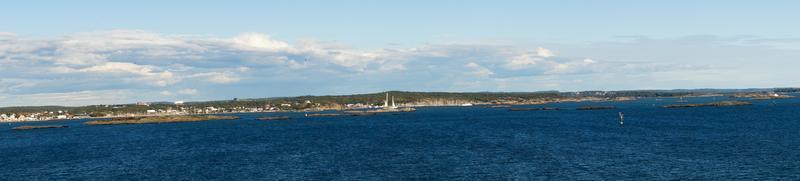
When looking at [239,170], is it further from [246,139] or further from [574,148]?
[246,139]

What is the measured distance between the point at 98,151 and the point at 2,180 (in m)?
32.1

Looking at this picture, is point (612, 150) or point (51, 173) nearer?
point (51, 173)

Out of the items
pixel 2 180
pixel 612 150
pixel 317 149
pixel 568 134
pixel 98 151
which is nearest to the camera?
pixel 2 180

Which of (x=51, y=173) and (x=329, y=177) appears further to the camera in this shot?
(x=51, y=173)

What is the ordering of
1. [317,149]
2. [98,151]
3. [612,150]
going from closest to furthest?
1. [612,150]
2. [317,149]
3. [98,151]

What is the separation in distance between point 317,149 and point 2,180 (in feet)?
130

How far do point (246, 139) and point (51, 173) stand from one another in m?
49.5

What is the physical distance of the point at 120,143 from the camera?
400 ft

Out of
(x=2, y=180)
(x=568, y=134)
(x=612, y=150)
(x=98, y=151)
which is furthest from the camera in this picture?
(x=568, y=134)

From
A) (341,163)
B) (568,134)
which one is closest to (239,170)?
(341,163)

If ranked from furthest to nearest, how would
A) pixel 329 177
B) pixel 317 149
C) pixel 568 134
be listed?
pixel 568 134, pixel 317 149, pixel 329 177

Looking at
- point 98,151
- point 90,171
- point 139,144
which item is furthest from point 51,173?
point 139,144

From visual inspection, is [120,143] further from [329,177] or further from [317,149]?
[329,177]

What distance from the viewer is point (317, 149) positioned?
96.1 m
